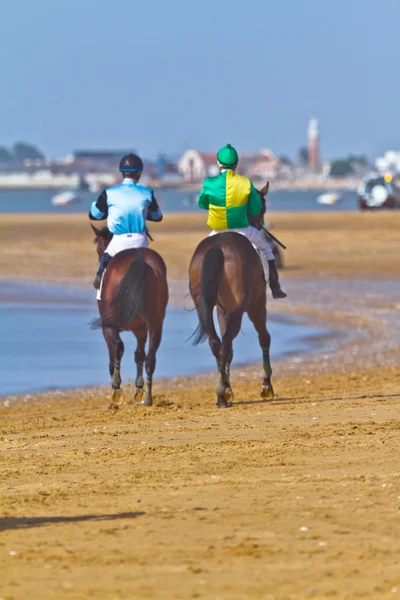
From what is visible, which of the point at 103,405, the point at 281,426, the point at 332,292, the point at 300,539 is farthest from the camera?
the point at 332,292

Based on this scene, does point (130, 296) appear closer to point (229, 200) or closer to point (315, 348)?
point (229, 200)

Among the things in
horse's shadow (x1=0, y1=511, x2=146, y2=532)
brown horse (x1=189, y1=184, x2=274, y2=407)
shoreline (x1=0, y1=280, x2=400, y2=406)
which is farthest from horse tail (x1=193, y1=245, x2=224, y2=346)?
horse's shadow (x1=0, y1=511, x2=146, y2=532)

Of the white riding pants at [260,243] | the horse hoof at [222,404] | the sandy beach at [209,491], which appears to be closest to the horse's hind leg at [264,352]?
the sandy beach at [209,491]

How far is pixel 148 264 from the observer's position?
11594 millimetres

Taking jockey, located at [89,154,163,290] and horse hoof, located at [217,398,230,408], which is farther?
jockey, located at [89,154,163,290]

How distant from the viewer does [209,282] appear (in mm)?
11367

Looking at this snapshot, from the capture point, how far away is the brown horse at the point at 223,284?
11391 mm

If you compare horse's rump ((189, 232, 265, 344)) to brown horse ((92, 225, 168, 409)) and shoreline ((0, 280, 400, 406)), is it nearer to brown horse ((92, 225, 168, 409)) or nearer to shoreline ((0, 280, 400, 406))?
brown horse ((92, 225, 168, 409))

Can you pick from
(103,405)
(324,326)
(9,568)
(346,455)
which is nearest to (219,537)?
(9,568)

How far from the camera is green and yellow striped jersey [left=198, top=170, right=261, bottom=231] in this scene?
1164cm

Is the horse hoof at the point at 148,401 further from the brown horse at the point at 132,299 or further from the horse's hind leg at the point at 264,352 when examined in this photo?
the horse's hind leg at the point at 264,352

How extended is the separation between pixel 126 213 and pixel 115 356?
3.96ft

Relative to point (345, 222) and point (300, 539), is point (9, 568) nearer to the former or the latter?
point (300, 539)

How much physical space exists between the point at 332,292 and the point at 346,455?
17.2 m
